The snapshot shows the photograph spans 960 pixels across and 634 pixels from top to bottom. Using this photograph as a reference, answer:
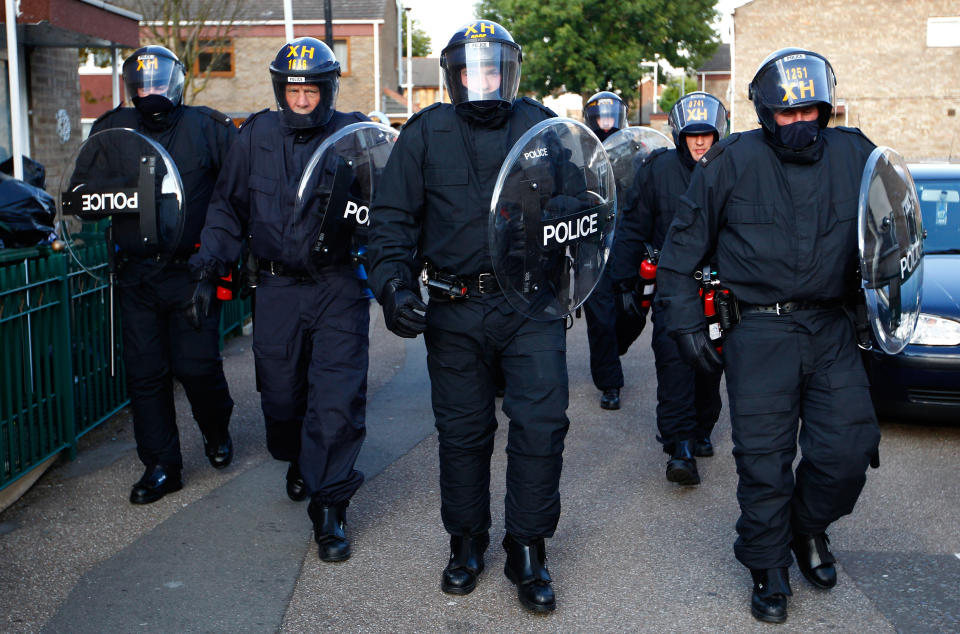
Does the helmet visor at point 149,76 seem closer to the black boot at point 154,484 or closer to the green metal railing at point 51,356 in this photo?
the green metal railing at point 51,356

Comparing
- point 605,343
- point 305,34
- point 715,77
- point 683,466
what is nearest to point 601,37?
point 305,34

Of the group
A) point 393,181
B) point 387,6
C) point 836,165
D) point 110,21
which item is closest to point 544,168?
point 393,181

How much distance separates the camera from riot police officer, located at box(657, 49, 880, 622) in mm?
3738

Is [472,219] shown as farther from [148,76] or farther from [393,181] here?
[148,76]

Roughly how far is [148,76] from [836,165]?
310 cm

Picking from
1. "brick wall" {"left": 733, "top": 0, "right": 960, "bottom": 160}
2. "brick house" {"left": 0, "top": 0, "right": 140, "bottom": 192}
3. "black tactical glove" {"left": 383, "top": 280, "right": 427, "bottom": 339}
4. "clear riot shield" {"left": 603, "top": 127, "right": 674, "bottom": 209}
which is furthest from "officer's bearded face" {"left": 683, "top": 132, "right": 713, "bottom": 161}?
"brick wall" {"left": 733, "top": 0, "right": 960, "bottom": 160}

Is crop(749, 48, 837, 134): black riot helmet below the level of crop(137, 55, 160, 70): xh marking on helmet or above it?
below

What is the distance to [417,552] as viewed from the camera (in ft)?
14.6

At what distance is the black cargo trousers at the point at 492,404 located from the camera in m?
3.89

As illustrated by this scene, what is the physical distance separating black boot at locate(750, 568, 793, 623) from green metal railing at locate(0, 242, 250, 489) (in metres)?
3.34

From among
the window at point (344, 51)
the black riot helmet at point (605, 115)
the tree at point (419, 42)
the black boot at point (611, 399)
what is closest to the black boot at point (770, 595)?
the black boot at point (611, 399)

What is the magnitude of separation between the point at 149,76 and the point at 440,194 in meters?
1.87

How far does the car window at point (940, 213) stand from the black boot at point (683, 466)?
102 inches

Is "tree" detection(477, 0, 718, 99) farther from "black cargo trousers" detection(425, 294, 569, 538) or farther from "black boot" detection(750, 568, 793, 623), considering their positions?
"black boot" detection(750, 568, 793, 623)
